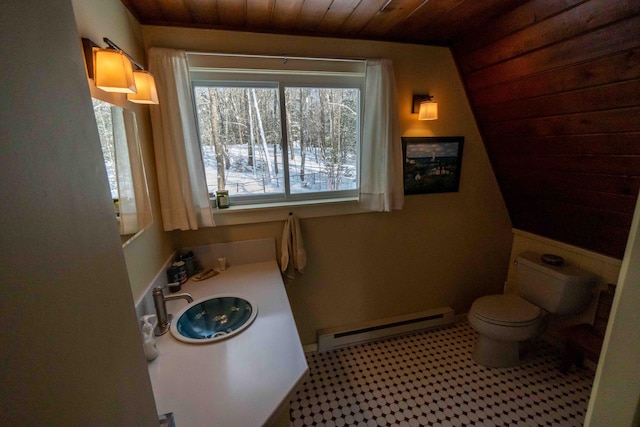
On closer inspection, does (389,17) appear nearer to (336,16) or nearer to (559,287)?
(336,16)

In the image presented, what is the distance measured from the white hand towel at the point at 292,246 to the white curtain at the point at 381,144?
51 centimetres

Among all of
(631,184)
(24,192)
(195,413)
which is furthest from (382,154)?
(24,192)

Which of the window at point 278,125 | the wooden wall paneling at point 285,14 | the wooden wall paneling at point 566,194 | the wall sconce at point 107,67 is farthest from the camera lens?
the window at point 278,125

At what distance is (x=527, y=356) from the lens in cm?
203

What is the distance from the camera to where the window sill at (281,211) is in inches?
69.5

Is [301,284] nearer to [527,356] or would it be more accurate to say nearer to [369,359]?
[369,359]

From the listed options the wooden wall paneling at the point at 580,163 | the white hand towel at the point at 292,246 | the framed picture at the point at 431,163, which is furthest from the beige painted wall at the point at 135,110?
the wooden wall paneling at the point at 580,163

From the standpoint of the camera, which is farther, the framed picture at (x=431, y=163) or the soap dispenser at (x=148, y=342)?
the framed picture at (x=431, y=163)

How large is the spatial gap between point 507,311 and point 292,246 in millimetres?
1546

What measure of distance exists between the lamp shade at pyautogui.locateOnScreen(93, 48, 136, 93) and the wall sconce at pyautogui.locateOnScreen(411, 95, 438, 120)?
1.64 meters

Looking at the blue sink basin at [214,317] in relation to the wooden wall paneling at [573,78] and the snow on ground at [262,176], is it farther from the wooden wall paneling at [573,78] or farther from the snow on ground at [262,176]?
the wooden wall paneling at [573,78]

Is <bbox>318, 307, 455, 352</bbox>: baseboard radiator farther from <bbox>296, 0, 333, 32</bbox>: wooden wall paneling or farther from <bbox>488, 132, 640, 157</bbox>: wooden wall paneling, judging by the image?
<bbox>296, 0, 333, 32</bbox>: wooden wall paneling

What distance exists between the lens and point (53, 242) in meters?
0.34

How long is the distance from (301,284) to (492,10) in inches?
77.9
